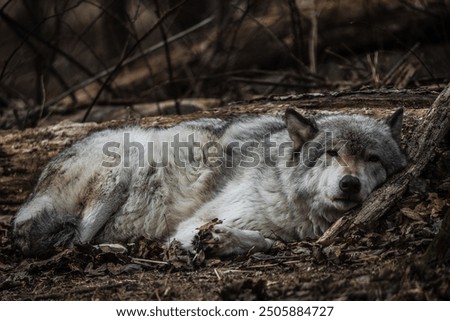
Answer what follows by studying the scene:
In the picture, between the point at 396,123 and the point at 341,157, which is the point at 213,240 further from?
the point at 396,123

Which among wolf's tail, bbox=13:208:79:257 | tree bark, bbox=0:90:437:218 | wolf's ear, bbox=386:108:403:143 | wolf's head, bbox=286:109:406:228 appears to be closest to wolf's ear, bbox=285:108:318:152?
wolf's head, bbox=286:109:406:228

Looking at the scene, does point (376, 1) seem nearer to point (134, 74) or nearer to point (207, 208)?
point (134, 74)

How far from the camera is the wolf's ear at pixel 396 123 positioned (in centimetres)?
590

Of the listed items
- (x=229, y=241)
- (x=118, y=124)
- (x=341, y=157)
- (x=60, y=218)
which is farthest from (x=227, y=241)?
(x=118, y=124)

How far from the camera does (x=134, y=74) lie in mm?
12227

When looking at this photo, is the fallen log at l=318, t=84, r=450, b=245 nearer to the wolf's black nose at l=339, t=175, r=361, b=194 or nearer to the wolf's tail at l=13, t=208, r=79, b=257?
the wolf's black nose at l=339, t=175, r=361, b=194

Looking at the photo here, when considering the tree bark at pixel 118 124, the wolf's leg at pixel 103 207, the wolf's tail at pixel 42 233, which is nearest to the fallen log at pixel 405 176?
the tree bark at pixel 118 124

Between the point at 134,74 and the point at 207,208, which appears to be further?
the point at 134,74

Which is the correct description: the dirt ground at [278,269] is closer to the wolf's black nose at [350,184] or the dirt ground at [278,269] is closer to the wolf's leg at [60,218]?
the wolf's leg at [60,218]

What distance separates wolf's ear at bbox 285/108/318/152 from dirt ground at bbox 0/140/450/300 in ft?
2.98
